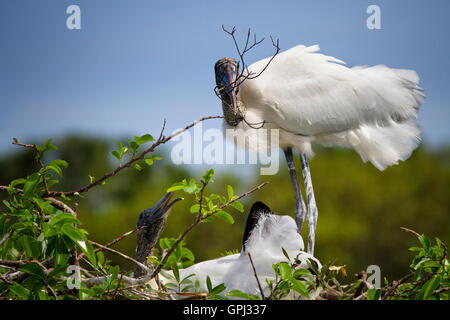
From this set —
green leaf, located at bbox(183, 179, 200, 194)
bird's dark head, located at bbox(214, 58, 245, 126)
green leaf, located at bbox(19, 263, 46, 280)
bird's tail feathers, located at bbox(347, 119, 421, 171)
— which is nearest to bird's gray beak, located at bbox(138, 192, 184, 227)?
bird's dark head, located at bbox(214, 58, 245, 126)

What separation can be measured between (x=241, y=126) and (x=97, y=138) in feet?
90.4

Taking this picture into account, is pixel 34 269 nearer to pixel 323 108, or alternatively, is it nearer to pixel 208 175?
pixel 208 175

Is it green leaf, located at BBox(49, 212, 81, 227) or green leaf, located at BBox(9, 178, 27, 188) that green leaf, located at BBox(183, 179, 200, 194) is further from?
green leaf, located at BBox(9, 178, 27, 188)

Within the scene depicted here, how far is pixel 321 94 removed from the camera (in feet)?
13.0

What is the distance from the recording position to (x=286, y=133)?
13.0 ft

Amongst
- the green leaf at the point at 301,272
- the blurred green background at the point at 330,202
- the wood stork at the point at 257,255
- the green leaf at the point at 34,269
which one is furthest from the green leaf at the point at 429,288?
the blurred green background at the point at 330,202

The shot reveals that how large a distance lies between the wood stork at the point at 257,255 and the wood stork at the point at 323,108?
37.9 inches

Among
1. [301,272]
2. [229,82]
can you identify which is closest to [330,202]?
[229,82]

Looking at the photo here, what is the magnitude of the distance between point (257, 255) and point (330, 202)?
19.6 meters

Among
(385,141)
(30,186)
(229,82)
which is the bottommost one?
(385,141)

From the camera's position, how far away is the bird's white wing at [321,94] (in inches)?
152

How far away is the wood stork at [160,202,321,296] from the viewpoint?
2760 millimetres

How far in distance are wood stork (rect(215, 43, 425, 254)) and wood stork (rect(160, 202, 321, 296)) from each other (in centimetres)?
96

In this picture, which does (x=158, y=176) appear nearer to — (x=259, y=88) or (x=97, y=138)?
(x=97, y=138)
